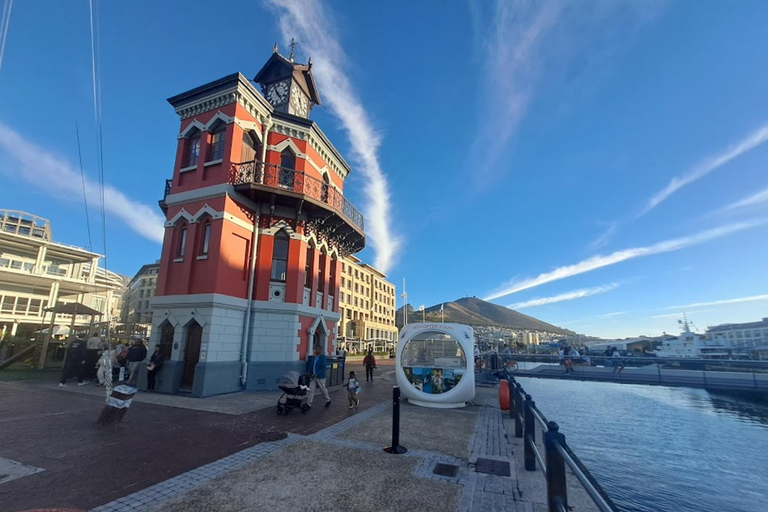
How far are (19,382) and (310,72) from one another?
21.5m

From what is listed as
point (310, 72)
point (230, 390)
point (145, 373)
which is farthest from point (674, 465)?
point (310, 72)

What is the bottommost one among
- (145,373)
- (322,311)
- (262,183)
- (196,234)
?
(145,373)

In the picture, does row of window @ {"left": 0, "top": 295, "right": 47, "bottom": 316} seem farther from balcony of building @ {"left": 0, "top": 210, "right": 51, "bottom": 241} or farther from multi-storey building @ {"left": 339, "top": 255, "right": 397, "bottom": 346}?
multi-storey building @ {"left": 339, "top": 255, "right": 397, "bottom": 346}

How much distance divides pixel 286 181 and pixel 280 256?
12.3 feet

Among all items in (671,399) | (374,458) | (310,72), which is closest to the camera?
(374,458)

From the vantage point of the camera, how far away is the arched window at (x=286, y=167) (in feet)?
53.8

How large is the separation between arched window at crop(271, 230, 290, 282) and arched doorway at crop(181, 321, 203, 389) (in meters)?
3.79

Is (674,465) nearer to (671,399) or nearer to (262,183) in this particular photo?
(671,399)

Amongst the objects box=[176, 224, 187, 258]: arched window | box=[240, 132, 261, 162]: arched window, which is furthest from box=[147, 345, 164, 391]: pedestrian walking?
box=[240, 132, 261, 162]: arched window

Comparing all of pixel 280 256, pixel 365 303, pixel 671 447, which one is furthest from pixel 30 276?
pixel 365 303

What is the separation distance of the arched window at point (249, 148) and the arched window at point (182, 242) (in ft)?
13.5

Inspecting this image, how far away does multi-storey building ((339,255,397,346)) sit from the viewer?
2677 inches

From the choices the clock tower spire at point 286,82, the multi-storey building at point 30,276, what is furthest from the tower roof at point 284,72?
the multi-storey building at point 30,276

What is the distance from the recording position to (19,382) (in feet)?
48.3
